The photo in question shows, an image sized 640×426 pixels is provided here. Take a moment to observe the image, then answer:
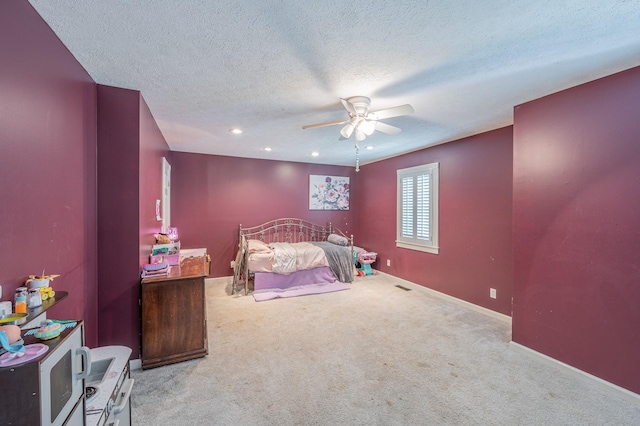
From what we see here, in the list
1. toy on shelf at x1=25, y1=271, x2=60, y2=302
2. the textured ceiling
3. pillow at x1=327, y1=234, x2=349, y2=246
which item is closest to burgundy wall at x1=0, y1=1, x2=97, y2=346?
toy on shelf at x1=25, y1=271, x2=60, y2=302

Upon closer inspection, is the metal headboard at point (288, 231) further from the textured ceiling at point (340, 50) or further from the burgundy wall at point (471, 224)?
the textured ceiling at point (340, 50)

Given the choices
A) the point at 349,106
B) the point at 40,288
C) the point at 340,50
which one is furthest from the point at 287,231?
the point at 40,288

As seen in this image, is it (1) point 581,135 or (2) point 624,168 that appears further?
(1) point 581,135

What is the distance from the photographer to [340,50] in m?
1.78

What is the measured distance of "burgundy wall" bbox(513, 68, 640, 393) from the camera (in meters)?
2.03

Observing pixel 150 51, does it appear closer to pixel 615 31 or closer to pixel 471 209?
pixel 615 31

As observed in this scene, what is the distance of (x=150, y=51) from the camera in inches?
71.9

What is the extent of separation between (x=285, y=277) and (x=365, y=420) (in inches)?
115

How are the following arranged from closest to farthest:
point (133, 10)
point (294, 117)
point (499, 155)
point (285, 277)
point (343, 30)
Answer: point (133, 10) → point (343, 30) → point (294, 117) → point (499, 155) → point (285, 277)

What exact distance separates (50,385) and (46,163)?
128cm

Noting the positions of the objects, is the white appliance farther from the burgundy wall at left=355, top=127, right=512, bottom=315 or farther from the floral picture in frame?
the floral picture in frame

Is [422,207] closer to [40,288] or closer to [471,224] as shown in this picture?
[471,224]

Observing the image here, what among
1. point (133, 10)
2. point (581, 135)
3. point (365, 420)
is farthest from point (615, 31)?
point (365, 420)

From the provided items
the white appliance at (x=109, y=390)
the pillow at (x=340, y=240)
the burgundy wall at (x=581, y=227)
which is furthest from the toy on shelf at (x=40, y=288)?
the pillow at (x=340, y=240)
